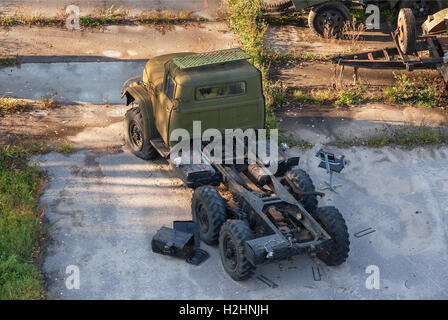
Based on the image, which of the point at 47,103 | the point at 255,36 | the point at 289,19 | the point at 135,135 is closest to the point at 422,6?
the point at 289,19

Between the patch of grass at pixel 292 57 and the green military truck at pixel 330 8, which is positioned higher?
the green military truck at pixel 330 8

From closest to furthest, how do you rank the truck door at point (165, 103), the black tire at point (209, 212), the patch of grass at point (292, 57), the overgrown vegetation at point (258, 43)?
the black tire at point (209, 212), the truck door at point (165, 103), the overgrown vegetation at point (258, 43), the patch of grass at point (292, 57)

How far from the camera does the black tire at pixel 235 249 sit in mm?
8391

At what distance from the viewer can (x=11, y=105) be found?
1279 cm

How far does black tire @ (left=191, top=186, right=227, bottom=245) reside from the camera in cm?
912

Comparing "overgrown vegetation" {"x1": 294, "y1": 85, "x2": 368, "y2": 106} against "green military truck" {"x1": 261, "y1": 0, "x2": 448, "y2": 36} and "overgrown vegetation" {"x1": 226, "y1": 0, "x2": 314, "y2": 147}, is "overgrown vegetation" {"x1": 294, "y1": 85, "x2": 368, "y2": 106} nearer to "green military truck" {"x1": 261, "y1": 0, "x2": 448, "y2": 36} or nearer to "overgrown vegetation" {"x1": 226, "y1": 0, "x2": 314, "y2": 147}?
"overgrown vegetation" {"x1": 226, "y1": 0, "x2": 314, "y2": 147}

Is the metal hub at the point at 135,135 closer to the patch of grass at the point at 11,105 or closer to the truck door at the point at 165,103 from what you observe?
the truck door at the point at 165,103

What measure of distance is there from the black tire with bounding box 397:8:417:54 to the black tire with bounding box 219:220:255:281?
6.92m

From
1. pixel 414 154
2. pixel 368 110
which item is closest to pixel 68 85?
pixel 368 110

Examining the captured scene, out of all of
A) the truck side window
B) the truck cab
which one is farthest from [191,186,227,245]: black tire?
the truck side window

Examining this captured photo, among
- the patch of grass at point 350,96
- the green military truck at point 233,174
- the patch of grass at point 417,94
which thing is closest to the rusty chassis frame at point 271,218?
the green military truck at point 233,174

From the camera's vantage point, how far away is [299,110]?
43.8 ft
